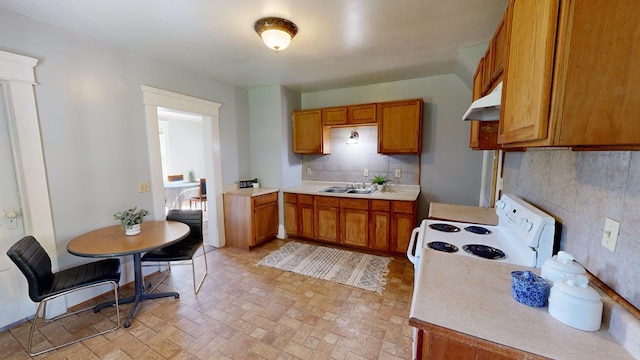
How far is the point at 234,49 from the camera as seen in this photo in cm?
243

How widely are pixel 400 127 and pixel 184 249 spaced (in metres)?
3.04

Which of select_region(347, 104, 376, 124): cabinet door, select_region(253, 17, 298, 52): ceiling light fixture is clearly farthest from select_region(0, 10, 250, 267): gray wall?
select_region(347, 104, 376, 124): cabinet door

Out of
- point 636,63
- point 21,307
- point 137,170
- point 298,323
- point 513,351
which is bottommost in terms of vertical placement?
point 298,323

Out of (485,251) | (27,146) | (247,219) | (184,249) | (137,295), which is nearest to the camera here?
(485,251)

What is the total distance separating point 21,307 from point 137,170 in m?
1.41

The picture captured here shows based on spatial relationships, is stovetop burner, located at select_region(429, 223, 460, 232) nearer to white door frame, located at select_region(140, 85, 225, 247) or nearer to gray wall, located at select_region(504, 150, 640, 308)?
gray wall, located at select_region(504, 150, 640, 308)

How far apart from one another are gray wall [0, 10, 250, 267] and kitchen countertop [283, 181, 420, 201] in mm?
2080

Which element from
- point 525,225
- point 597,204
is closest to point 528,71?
point 597,204

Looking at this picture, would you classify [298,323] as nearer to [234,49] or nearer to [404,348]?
[404,348]

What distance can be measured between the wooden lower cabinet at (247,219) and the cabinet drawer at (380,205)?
1584mm

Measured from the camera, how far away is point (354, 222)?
343 cm

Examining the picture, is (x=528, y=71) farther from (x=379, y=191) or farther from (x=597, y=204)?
(x=379, y=191)

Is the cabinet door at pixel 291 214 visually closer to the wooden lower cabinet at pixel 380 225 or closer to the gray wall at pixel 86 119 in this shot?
the wooden lower cabinet at pixel 380 225

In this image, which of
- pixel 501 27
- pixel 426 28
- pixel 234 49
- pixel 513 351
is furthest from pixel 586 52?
pixel 234 49
